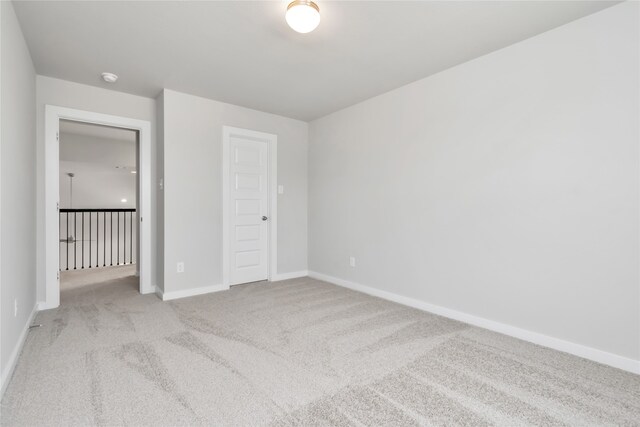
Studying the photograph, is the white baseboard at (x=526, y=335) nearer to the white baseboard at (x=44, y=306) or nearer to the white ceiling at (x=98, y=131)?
the white baseboard at (x=44, y=306)

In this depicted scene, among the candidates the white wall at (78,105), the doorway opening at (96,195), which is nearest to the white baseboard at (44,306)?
the white wall at (78,105)

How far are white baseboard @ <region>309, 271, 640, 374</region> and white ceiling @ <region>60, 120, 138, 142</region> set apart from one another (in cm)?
500

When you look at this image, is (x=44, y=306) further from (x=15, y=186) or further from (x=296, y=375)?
(x=296, y=375)

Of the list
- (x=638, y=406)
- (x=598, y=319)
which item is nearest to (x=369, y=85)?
(x=598, y=319)

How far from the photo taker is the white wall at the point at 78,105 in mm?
3266

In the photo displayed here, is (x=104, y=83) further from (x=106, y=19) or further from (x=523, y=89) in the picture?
(x=523, y=89)

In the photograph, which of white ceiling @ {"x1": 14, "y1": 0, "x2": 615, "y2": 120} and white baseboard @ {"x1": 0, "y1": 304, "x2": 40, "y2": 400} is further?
white ceiling @ {"x1": 14, "y1": 0, "x2": 615, "y2": 120}

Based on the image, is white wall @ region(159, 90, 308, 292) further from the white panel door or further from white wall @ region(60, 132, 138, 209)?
white wall @ region(60, 132, 138, 209)

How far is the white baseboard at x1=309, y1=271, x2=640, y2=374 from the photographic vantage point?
6.98ft

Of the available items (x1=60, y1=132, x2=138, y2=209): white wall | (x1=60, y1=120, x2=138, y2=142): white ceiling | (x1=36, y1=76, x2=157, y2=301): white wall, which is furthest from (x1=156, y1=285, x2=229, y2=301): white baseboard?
(x1=60, y1=132, x2=138, y2=209): white wall

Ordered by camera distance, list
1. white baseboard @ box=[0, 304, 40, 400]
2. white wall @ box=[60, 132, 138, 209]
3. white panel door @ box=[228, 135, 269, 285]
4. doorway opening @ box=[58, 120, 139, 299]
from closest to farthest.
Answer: white baseboard @ box=[0, 304, 40, 400] < white panel door @ box=[228, 135, 269, 285] < doorway opening @ box=[58, 120, 139, 299] < white wall @ box=[60, 132, 138, 209]

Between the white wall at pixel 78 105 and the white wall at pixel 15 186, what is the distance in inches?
12.4

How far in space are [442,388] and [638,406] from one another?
1.02m

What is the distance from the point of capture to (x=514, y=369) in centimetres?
210
